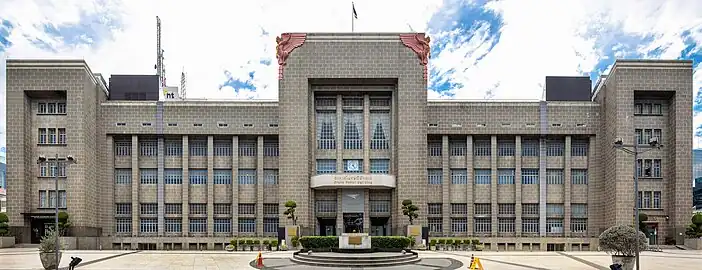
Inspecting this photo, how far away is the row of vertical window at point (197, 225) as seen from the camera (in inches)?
2638

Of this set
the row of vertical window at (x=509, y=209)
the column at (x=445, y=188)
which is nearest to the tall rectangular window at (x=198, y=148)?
the row of vertical window at (x=509, y=209)

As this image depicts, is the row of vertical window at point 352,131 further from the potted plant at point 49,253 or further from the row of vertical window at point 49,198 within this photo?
the potted plant at point 49,253

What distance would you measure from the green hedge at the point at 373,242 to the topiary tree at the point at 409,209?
10648 millimetres

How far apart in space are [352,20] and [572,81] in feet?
82.8

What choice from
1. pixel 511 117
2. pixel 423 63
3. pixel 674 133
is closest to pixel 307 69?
pixel 423 63

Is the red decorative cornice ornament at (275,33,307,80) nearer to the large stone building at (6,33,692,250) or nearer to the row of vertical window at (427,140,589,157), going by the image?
the large stone building at (6,33,692,250)

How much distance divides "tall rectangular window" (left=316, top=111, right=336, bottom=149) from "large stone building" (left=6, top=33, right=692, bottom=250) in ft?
0.41

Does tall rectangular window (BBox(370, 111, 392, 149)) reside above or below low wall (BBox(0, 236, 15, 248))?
above

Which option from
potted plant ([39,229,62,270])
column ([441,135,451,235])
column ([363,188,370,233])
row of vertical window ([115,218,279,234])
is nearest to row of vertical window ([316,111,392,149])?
column ([363,188,370,233])

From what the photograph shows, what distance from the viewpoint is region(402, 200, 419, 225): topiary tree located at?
197 feet

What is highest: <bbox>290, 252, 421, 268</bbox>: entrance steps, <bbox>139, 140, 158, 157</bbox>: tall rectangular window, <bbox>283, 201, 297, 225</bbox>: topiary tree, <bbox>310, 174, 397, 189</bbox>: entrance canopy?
<bbox>139, 140, 158, 157</bbox>: tall rectangular window

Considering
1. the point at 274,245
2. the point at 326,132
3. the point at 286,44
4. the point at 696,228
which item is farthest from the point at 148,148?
the point at 696,228

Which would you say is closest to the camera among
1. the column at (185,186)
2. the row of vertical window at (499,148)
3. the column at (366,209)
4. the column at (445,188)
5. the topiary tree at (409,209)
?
the topiary tree at (409,209)

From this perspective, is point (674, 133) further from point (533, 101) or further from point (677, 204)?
point (533, 101)
